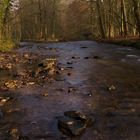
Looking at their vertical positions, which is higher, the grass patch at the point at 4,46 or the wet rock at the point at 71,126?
the grass patch at the point at 4,46

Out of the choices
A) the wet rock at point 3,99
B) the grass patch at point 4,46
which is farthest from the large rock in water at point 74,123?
the grass patch at point 4,46

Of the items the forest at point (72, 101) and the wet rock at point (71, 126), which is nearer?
the wet rock at point (71, 126)

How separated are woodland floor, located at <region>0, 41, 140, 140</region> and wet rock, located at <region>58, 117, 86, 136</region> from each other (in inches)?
5.1

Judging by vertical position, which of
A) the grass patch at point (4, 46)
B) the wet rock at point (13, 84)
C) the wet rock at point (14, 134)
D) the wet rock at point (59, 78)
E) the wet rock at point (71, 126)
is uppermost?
the grass patch at point (4, 46)

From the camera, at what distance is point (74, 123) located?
7.92m

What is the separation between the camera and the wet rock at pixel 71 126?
7522mm

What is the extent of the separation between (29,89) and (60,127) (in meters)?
4.29

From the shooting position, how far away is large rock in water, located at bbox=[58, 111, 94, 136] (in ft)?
24.8

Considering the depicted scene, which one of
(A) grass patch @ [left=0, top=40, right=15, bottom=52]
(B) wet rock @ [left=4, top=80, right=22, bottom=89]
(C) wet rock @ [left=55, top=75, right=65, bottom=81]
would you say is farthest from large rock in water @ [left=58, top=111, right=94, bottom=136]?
(A) grass patch @ [left=0, top=40, right=15, bottom=52]

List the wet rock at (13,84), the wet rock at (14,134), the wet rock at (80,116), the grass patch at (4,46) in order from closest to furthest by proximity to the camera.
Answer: the wet rock at (14,134) → the wet rock at (80,116) → the wet rock at (13,84) → the grass patch at (4,46)

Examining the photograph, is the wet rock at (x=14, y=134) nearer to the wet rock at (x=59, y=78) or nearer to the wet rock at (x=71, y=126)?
the wet rock at (x=71, y=126)

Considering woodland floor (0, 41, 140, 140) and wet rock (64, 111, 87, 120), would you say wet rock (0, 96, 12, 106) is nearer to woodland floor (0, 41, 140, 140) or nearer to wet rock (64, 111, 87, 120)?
woodland floor (0, 41, 140, 140)

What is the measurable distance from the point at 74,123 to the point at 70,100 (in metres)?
2.33

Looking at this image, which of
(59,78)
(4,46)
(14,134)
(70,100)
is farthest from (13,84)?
(4,46)
